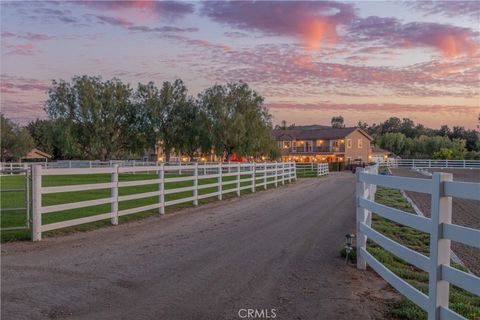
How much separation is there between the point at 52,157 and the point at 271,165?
218 ft

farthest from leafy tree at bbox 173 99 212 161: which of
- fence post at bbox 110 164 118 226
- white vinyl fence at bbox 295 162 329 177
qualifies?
fence post at bbox 110 164 118 226

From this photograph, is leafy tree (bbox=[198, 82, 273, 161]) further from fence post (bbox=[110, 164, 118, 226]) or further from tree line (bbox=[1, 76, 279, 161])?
fence post (bbox=[110, 164, 118, 226])

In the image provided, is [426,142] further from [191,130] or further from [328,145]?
[191,130]

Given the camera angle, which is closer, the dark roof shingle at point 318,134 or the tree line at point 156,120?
the tree line at point 156,120

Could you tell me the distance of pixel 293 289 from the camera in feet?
19.5

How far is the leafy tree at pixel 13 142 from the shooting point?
210ft

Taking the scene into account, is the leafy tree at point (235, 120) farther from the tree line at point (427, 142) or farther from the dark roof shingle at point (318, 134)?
the tree line at point (427, 142)

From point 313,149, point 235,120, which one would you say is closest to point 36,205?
point 235,120

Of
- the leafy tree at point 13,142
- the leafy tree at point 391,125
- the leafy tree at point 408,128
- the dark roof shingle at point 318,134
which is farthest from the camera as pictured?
the leafy tree at point 391,125

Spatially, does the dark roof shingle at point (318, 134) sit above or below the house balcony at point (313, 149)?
above

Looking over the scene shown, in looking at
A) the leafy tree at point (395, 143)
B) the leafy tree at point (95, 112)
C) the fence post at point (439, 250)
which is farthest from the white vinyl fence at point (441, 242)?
the leafy tree at point (395, 143)

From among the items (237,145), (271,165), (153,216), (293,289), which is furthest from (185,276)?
(237,145)

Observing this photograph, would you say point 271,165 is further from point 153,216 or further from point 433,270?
point 433,270

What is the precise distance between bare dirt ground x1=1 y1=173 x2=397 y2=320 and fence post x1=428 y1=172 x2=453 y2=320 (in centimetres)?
104
